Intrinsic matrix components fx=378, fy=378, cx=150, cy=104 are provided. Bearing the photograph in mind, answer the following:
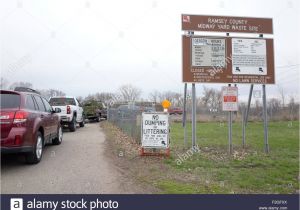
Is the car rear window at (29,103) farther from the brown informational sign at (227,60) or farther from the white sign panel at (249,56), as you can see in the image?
the white sign panel at (249,56)

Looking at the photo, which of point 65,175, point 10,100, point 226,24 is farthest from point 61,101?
point 65,175

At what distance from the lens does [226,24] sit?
13.1 m

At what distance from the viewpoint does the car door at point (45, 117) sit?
10055 millimetres

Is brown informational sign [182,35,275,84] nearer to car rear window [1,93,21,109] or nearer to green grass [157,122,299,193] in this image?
green grass [157,122,299,193]

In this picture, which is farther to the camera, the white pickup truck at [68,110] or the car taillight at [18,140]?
the white pickup truck at [68,110]

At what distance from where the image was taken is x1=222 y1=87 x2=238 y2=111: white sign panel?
42.2ft

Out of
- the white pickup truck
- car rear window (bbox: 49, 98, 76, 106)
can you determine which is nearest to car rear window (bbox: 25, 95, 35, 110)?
the white pickup truck

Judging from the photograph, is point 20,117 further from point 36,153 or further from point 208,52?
point 208,52

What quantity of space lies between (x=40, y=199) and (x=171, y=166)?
4.06m

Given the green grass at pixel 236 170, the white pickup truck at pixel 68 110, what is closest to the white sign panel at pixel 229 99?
the green grass at pixel 236 170

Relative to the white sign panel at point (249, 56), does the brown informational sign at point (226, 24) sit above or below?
above

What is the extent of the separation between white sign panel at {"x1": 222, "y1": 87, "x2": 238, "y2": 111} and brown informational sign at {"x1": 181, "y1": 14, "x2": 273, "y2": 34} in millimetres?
2068

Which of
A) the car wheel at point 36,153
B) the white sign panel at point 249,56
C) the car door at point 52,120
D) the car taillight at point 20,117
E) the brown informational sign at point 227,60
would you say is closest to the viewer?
the car taillight at point 20,117

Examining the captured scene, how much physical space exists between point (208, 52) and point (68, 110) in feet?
27.8
